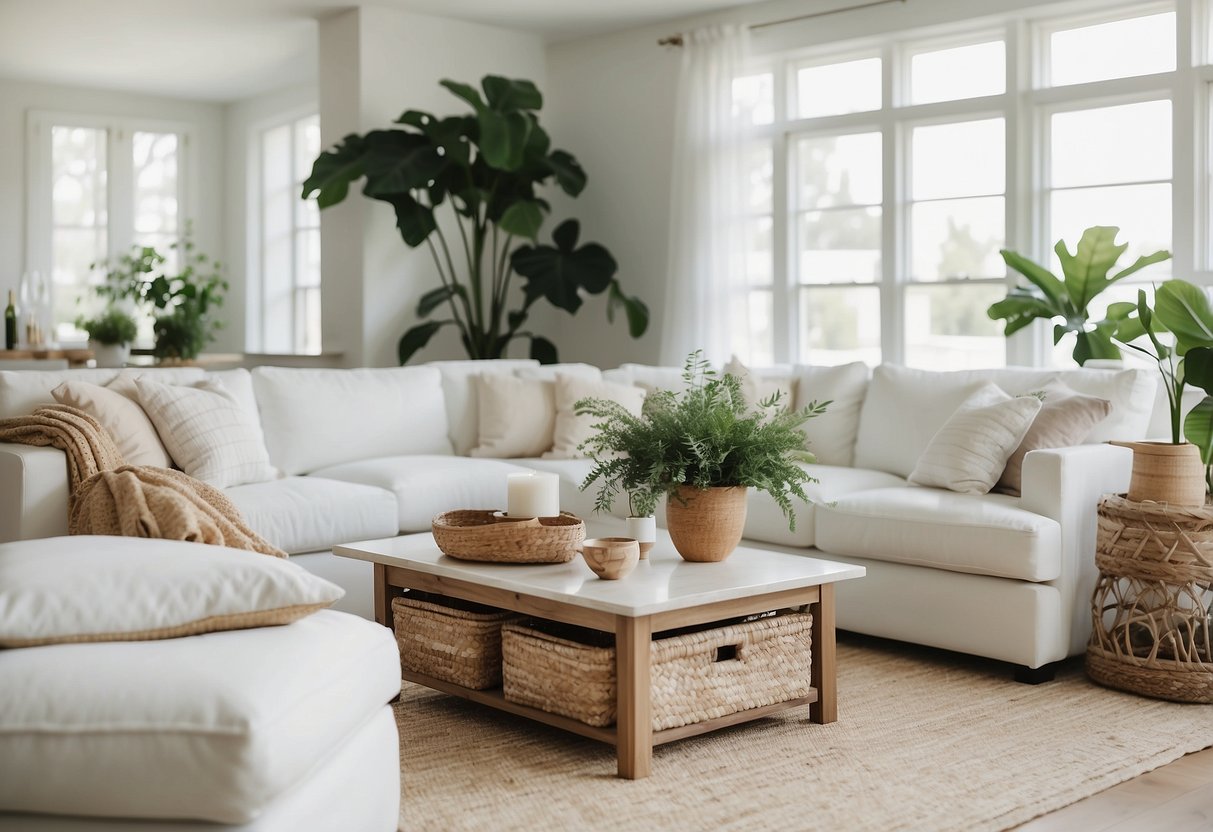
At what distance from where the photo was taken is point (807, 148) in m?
6.24

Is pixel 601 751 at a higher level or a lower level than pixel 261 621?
lower

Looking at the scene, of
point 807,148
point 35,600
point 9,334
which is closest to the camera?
point 35,600

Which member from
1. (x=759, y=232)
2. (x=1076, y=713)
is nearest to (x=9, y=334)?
(x=759, y=232)

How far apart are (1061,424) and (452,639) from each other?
203 centimetres

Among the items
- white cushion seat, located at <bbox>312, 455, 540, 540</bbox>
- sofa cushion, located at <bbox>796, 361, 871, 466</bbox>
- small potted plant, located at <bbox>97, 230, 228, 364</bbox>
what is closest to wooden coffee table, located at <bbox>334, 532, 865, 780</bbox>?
white cushion seat, located at <bbox>312, 455, 540, 540</bbox>

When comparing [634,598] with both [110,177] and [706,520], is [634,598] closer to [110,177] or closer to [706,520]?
[706,520]

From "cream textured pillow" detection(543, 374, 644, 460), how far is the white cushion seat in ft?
0.90

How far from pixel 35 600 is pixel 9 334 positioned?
5713 millimetres

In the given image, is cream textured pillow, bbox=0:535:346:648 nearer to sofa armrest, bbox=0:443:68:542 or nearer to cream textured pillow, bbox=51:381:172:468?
sofa armrest, bbox=0:443:68:542

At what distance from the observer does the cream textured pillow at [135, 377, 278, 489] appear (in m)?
3.91

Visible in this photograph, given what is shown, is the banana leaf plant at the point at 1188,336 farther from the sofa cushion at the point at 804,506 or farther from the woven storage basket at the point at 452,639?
the woven storage basket at the point at 452,639

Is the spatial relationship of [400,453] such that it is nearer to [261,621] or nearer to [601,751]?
[601,751]

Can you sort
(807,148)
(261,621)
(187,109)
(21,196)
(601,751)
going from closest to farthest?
(261,621)
(601,751)
(807,148)
(21,196)
(187,109)

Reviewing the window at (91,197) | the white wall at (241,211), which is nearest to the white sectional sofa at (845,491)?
the white wall at (241,211)
